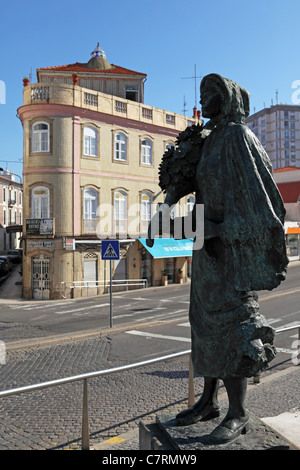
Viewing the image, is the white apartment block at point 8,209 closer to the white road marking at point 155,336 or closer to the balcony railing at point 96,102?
the balcony railing at point 96,102

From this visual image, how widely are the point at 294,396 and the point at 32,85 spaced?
71.0 feet

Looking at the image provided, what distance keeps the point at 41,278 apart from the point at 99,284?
3195 mm

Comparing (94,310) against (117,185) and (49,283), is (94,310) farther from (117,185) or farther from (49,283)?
(117,185)

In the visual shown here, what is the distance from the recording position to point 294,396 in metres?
6.22

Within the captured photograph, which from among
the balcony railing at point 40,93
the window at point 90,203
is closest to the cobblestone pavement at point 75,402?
the window at point 90,203

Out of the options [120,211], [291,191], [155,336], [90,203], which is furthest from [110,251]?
[291,191]

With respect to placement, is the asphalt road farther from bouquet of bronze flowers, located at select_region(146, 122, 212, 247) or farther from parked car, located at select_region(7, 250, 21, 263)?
parked car, located at select_region(7, 250, 21, 263)

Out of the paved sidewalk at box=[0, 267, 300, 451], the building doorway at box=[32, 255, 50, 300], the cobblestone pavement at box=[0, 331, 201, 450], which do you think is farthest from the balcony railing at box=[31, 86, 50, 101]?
the paved sidewalk at box=[0, 267, 300, 451]

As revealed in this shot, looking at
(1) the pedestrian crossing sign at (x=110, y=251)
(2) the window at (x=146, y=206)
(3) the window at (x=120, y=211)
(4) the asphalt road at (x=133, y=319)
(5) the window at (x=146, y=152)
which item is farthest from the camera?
(5) the window at (x=146, y=152)

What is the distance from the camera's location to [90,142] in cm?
2486

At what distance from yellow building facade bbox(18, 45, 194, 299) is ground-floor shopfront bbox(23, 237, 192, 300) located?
5 cm

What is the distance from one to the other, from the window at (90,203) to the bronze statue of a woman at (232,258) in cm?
2128

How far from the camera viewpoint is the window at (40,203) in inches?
926

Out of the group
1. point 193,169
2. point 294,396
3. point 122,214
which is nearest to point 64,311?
point 122,214
